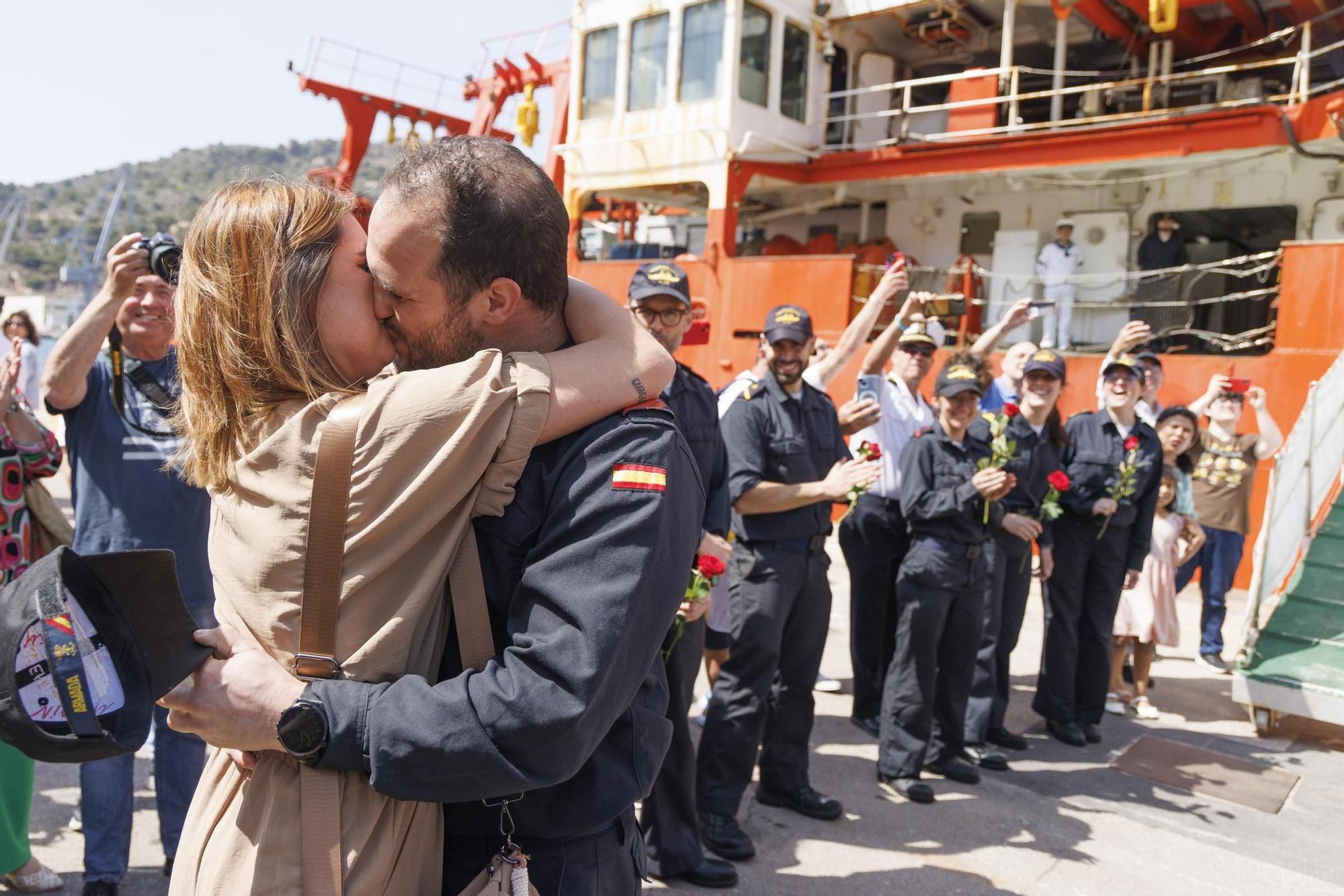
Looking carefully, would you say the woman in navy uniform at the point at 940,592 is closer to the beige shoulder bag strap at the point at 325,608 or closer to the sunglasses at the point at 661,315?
the sunglasses at the point at 661,315

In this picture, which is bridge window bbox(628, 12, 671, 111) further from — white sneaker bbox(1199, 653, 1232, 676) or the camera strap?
the camera strap

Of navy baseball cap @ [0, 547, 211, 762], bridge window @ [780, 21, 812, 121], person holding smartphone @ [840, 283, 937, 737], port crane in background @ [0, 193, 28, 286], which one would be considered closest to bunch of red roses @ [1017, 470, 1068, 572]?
person holding smartphone @ [840, 283, 937, 737]

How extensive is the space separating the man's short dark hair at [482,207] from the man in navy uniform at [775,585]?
279cm

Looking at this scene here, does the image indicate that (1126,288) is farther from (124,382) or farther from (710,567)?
(124,382)

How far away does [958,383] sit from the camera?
4.86 m

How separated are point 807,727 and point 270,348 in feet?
11.6

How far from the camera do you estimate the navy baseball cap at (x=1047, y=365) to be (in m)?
5.55

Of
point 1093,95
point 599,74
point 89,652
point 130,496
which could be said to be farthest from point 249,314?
point 599,74

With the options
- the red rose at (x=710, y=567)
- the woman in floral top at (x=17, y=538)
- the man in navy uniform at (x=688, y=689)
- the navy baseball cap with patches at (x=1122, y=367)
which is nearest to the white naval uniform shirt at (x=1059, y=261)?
the navy baseball cap with patches at (x=1122, y=367)

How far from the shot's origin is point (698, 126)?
13.7 metres

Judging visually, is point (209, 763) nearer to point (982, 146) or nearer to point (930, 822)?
point (930, 822)

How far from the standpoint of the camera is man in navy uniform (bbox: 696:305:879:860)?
157 inches

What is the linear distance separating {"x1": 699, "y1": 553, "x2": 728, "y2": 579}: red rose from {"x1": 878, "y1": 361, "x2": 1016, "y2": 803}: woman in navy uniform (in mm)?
1543

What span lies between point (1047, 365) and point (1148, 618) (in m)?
1.93
